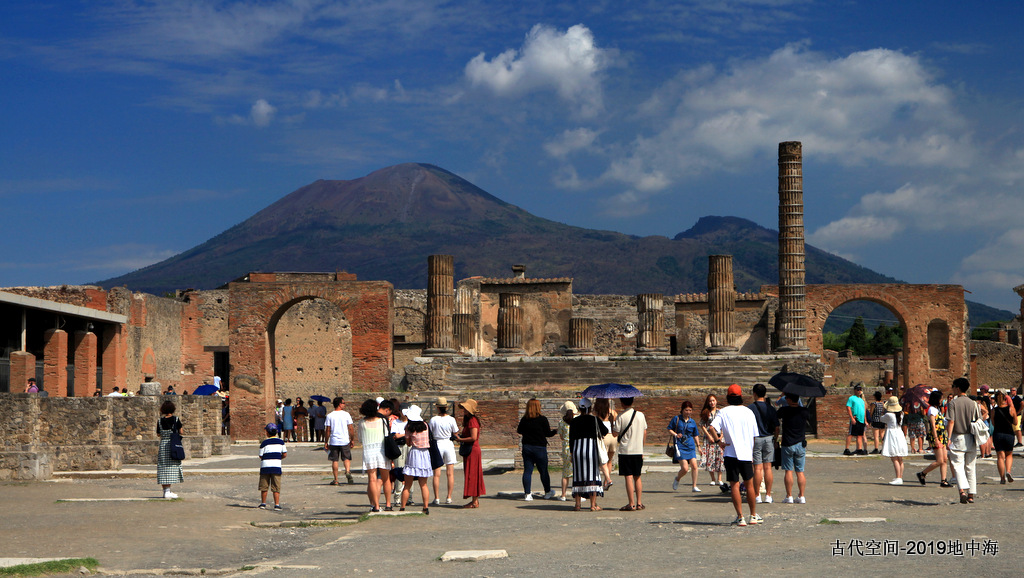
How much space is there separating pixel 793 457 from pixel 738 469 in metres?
2.27

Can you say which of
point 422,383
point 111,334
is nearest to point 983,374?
point 422,383

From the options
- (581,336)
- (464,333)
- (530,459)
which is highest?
(464,333)

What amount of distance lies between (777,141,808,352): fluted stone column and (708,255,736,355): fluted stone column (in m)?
1.54

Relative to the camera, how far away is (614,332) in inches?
1735

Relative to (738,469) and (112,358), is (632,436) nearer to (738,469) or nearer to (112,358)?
(738,469)

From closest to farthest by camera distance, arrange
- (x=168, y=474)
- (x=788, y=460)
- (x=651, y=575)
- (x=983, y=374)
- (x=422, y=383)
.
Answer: (x=651, y=575), (x=788, y=460), (x=168, y=474), (x=422, y=383), (x=983, y=374)

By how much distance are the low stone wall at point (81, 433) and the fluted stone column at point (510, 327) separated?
44.0ft

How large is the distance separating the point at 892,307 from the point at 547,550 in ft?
105

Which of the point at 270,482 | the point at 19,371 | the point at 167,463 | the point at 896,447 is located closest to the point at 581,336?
the point at 19,371

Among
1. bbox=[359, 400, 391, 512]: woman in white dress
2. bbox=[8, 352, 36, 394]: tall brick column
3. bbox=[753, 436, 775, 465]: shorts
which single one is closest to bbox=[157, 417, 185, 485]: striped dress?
bbox=[359, 400, 391, 512]: woman in white dress

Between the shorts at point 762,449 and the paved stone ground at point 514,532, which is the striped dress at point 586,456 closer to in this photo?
the paved stone ground at point 514,532

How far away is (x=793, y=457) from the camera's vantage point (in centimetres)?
1301

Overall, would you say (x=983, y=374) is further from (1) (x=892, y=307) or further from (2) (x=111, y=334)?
Result: (2) (x=111, y=334)

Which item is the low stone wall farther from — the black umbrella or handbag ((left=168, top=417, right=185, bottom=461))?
the black umbrella
